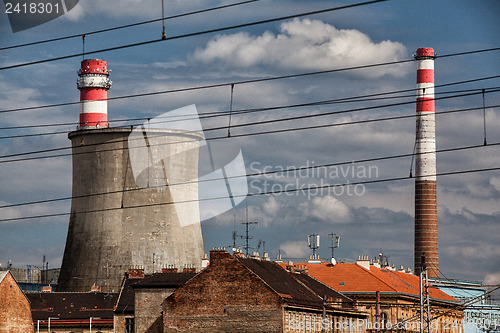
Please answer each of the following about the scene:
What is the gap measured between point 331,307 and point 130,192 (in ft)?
51.9

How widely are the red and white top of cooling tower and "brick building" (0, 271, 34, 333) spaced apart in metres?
16.3

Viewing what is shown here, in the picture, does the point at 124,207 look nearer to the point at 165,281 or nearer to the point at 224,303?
the point at 165,281

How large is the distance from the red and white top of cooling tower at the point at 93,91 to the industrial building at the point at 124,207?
171 inches

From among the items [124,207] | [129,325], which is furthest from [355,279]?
[129,325]

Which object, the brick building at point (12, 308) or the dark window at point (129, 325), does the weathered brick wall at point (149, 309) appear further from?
the brick building at point (12, 308)

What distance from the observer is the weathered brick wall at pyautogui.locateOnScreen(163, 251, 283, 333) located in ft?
120

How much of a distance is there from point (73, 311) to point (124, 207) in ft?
21.4

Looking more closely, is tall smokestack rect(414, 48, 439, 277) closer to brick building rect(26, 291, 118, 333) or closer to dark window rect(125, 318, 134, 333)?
brick building rect(26, 291, 118, 333)

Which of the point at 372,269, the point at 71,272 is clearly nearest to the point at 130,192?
the point at 71,272

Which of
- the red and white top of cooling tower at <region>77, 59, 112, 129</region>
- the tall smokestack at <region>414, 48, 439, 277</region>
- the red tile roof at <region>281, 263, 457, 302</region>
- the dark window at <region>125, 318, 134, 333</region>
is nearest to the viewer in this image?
the dark window at <region>125, 318, 134, 333</region>

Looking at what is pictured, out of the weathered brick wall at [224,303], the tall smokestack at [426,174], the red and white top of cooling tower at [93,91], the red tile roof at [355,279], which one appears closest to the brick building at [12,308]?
the weathered brick wall at [224,303]

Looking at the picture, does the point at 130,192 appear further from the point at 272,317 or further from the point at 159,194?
the point at 272,317

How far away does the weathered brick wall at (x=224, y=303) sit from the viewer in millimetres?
36500

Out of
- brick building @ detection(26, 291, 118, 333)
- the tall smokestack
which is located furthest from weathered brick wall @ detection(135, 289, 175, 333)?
the tall smokestack
